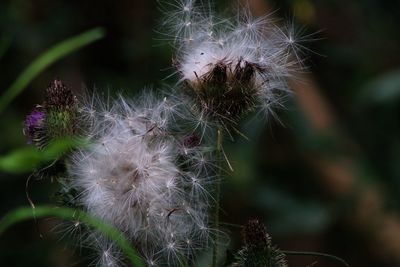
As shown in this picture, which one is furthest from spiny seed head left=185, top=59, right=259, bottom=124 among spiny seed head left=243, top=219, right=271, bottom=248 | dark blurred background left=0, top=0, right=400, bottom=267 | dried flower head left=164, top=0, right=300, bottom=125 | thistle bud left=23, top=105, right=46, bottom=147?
dark blurred background left=0, top=0, right=400, bottom=267

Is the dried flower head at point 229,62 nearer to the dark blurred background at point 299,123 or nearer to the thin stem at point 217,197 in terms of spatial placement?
the thin stem at point 217,197

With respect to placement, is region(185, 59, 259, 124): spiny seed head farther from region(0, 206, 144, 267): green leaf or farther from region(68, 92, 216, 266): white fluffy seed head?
region(0, 206, 144, 267): green leaf

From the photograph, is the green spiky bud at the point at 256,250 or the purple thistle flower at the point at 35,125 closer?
the green spiky bud at the point at 256,250

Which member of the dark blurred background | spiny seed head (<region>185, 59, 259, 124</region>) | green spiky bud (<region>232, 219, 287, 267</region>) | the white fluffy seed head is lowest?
green spiky bud (<region>232, 219, 287, 267</region>)

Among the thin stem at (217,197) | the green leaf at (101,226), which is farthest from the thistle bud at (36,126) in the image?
the thin stem at (217,197)

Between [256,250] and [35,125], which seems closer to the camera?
[256,250]

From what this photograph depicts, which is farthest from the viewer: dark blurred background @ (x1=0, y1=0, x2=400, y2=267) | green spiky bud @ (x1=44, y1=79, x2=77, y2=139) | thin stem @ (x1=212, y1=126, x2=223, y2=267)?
dark blurred background @ (x1=0, y1=0, x2=400, y2=267)

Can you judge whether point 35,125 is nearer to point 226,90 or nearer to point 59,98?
point 59,98

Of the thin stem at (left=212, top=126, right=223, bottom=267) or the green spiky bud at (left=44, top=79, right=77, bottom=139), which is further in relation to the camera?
the green spiky bud at (left=44, top=79, right=77, bottom=139)

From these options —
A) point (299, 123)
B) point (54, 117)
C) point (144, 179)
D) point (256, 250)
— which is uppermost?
point (299, 123)

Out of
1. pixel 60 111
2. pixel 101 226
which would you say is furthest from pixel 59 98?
pixel 101 226
